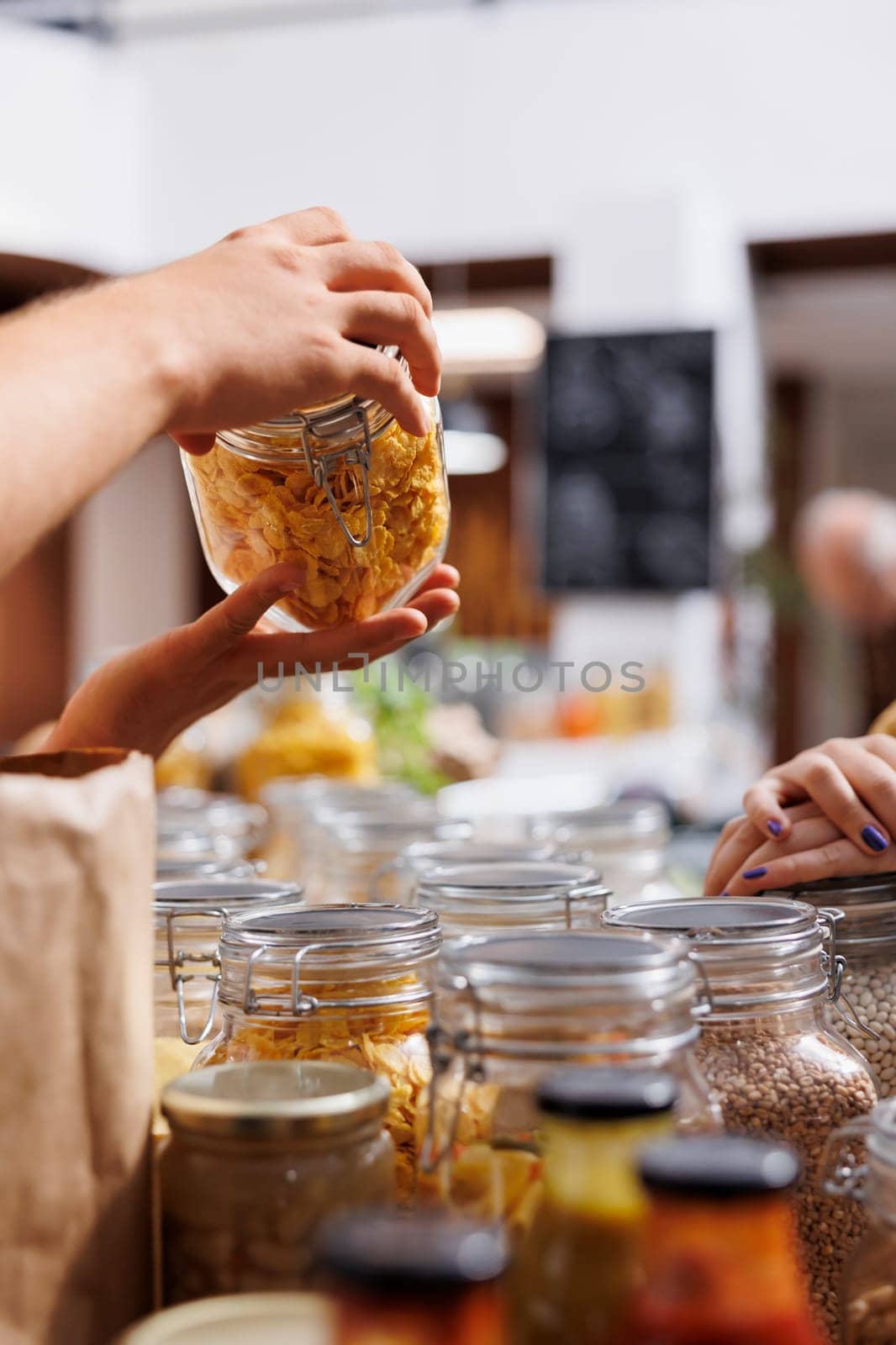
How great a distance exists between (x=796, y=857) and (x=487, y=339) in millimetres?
4297

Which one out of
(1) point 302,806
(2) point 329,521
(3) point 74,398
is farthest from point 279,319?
(1) point 302,806

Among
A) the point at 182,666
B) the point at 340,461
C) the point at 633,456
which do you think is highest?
the point at 633,456

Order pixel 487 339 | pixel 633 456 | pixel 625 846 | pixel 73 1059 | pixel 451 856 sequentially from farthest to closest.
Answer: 1. pixel 487 339
2. pixel 633 456
3. pixel 625 846
4. pixel 451 856
5. pixel 73 1059

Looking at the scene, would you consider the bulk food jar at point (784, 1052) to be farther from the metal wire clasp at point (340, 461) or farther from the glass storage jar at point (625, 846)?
the glass storage jar at point (625, 846)

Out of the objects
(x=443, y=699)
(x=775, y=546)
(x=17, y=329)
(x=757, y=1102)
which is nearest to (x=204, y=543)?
(x=17, y=329)

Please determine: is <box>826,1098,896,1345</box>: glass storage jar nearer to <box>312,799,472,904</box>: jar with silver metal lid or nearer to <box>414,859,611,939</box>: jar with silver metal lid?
<box>414,859,611,939</box>: jar with silver metal lid

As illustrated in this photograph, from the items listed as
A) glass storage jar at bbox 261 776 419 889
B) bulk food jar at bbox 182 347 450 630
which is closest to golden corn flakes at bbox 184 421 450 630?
bulk food jar at bbox 182 347 450 630

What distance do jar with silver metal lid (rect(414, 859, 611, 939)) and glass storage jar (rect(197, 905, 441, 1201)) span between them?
0.12 metres

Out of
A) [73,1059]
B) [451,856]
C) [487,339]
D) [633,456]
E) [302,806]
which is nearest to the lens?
[73,1059]

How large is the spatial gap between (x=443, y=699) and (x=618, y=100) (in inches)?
87.9

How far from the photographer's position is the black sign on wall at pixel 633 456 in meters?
4.61

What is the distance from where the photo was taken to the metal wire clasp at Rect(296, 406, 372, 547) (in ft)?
2.24

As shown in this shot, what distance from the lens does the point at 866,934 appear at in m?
0.74

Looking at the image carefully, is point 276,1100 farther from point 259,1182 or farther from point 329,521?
point 329,521
